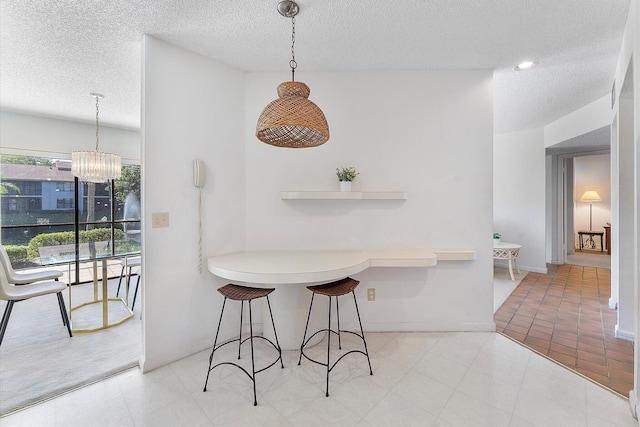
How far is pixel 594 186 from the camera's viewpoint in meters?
6.98

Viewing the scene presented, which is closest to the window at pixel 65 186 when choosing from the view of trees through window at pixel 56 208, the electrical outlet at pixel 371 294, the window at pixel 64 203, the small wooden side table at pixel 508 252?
the view of trees through window at pixel 56 208

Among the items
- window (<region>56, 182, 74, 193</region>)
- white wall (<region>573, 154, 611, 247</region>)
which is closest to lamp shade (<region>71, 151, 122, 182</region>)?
window (<region>56, 182, 74, 193</region>)

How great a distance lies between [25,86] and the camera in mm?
3045

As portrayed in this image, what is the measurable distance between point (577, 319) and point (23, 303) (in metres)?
6.51

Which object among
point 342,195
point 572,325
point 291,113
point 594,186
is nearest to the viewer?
point 291,113

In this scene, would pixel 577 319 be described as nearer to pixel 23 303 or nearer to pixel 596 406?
pixel 596 406

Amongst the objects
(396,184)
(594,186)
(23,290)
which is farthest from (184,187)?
(594,186)

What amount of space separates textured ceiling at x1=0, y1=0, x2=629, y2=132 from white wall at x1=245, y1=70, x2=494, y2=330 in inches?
9.0

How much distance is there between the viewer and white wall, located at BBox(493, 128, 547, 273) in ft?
16.1

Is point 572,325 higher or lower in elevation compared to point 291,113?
lower

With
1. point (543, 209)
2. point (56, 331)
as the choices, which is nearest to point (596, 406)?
point (543, 209)

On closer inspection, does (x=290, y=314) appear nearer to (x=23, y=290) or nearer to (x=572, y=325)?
(x=23, y=290)

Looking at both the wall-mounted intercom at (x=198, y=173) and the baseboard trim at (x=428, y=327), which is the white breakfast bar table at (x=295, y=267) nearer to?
the baseboard trim at (x=428, y=327)

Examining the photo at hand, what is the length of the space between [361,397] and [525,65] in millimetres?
3187
